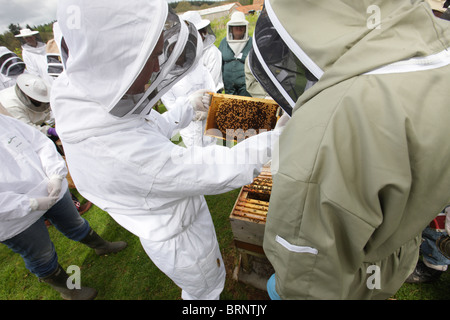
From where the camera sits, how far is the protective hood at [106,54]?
3.51ft

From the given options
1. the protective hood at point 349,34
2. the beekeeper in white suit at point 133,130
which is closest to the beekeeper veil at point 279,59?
the protective hood at point 349,34

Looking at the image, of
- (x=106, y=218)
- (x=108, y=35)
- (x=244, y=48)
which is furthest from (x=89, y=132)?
(x=244, y=48)

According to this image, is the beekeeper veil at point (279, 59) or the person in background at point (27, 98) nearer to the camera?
the beekeeper veil at point (279, 59)

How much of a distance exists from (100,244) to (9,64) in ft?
25.2

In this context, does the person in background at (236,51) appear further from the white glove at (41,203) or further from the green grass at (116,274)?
the white glove at (41,203)

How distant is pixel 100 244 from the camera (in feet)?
11.4

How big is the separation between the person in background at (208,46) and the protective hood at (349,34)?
13.9ft

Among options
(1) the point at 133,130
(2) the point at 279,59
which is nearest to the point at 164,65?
(1) the point at 133,130

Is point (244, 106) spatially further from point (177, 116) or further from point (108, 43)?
point (108, 43)

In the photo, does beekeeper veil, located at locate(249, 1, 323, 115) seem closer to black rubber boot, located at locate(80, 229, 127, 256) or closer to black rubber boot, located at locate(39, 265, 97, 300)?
black rubber boot, located at locate(39, 265, 97, 300)

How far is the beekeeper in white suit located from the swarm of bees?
1.52 m

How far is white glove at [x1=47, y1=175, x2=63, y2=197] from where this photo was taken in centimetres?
241
